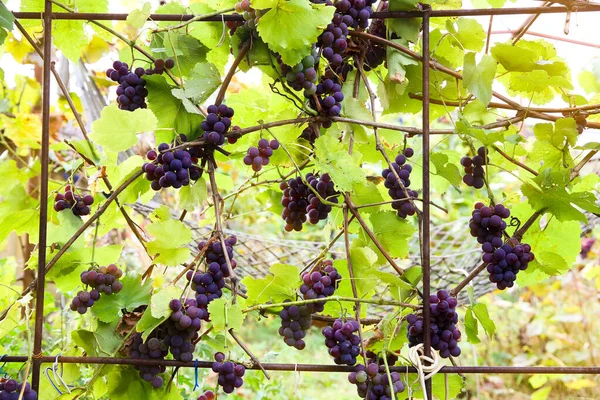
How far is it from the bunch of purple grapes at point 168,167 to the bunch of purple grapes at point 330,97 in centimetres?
21

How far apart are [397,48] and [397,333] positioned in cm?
41

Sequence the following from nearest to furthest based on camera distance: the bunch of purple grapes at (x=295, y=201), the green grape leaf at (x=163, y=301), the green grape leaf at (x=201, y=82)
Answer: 1. the green grape leaf at (x=163, y=301)
2. the green grape leaf at (x=201, y=82)
3. the bunch of purple grapes at (x=295, y=201)

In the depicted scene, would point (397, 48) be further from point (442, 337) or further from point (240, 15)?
point (442, 337)

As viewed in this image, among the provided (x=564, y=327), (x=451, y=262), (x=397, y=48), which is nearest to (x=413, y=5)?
(x=397, y=48)

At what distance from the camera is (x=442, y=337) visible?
772 millimetres

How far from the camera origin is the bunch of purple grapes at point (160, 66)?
850 millimetres

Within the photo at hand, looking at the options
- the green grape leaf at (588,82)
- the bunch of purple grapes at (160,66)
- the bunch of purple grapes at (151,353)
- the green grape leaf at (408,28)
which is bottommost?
the bunch of purple grapes at (151,353)

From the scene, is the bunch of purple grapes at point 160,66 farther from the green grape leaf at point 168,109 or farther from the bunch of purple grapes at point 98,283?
the bunch of purple grapes at point 98,283

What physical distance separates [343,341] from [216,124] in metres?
0.33

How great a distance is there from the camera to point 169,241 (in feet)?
2.64

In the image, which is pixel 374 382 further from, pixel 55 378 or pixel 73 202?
pixel 73 202

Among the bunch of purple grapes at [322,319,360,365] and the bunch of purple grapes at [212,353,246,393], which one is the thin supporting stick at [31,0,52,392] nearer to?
the bunch of purple grapes at [212,353,246,393]

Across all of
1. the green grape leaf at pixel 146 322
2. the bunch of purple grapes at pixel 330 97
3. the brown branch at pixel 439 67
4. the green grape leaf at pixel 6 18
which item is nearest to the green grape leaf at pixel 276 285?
the green grape leaf at pixel 146 322

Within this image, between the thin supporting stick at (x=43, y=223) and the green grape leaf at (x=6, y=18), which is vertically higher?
the green grape leaf at (x=6, y=18)
